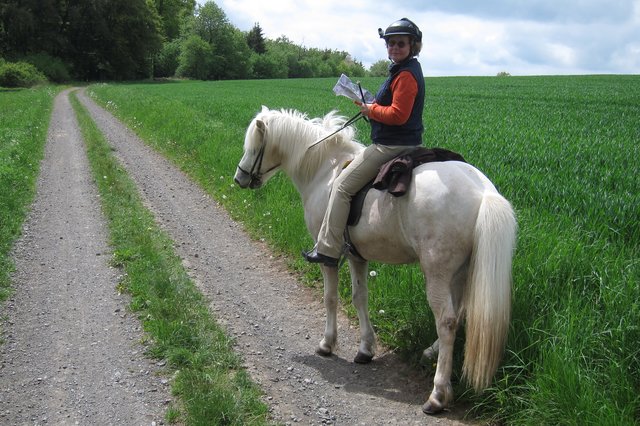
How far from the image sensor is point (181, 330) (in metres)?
5.12

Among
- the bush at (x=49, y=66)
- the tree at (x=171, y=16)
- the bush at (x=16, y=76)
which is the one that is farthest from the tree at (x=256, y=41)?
the bush at (x=16, y=76)

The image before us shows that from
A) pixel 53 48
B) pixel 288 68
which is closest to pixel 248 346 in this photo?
pixel 53 48

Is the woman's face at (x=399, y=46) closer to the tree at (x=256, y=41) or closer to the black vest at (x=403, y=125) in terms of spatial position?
the black vest at (x=403, y=125)

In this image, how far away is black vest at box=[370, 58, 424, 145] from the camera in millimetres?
4340

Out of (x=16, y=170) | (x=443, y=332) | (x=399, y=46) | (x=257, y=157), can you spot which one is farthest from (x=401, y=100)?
(x=16, y=170)

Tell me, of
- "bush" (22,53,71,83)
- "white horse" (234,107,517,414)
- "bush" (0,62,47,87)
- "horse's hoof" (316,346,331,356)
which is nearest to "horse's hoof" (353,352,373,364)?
"white horse" (234,107,517,414)

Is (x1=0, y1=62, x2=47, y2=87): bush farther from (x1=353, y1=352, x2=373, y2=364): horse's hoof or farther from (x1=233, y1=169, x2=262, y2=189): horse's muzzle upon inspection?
(x1=353, y1=352, x2=373, y2=364): horse's hoof

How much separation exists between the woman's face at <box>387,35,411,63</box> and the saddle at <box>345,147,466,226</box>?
2.50 ft

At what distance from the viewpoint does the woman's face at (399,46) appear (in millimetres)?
4254

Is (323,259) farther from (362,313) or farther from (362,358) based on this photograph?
(362,358)

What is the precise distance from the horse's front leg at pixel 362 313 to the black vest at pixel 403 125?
3.98ft

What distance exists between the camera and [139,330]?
213 inches

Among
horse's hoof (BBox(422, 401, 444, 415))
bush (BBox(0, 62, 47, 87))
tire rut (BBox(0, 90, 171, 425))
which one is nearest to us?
horse's hoof (BBox(422, 401, 444, 415))

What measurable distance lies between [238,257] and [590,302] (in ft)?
15.9
